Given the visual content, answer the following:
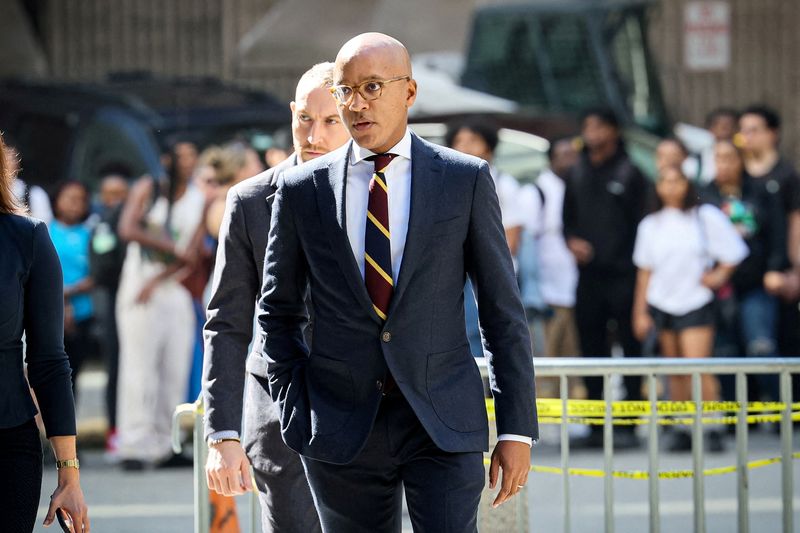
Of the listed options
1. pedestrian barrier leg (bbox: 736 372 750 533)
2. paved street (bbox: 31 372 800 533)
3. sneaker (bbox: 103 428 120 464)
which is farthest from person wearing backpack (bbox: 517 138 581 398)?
pedestrian barrier leg (bbox: 736 372 750 533)

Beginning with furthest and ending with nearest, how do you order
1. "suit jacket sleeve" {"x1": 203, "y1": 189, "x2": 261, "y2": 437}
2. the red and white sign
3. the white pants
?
1. the red and white sign
2. the white pants
3. "suit jacket sleeve" {"x1": 203, "y1": 189, "x2": 261, "y2": 437}

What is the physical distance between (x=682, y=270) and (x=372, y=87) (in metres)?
6.82

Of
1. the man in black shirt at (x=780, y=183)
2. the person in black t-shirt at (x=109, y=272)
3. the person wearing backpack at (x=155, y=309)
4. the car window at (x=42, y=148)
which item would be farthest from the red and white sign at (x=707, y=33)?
the car window at (x=42, y=148)

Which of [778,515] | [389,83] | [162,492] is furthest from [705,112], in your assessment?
[389,83]

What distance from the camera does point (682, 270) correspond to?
32.4 feet

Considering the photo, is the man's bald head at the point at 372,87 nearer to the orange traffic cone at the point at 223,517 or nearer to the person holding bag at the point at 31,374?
the person holding bag at the point at 31,374

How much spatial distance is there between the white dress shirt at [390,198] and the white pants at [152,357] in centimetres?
652

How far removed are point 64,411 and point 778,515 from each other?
5.17m

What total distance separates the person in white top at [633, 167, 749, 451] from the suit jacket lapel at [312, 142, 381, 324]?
668cm

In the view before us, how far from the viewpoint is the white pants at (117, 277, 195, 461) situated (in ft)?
32.3

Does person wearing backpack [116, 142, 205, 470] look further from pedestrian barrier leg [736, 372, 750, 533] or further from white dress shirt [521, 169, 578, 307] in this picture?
pedestrian barrier leg [736, 372, 750, 533]

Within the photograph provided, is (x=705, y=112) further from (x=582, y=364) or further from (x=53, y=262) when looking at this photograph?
(x=53, y=262)

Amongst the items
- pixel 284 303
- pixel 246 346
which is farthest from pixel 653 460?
pixel 284 303

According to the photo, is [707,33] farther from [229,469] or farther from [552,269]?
[229,469]
